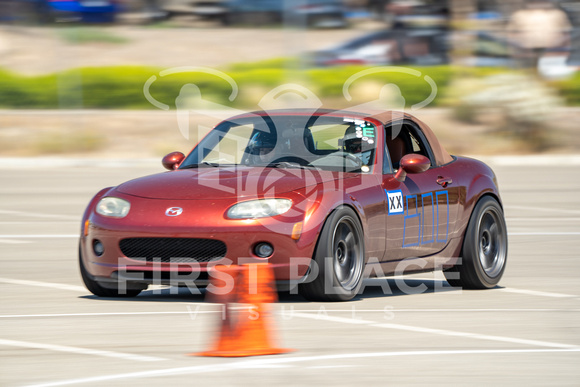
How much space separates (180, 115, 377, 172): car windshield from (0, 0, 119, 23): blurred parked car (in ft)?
107

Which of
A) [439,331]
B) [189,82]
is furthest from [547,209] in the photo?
[189,82]

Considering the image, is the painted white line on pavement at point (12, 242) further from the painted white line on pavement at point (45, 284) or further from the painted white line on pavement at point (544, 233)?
the painted white line on pavement at point (544, 233)

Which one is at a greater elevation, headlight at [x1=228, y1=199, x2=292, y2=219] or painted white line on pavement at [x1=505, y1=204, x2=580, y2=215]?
headlight at [x1=228, y1=199, x2=292, y2=219]

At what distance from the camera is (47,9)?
44469mm

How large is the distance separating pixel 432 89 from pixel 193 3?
21.6 m

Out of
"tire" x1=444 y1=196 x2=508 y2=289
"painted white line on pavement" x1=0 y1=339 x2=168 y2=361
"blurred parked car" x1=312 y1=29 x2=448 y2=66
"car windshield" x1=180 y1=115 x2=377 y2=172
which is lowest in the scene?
"blurred parked car" x1=312 y1=29 x2=448 y2=66

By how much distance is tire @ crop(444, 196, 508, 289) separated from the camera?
993 centimetres

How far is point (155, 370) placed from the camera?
609 cm

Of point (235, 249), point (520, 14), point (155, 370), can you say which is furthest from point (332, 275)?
point (520, 14)

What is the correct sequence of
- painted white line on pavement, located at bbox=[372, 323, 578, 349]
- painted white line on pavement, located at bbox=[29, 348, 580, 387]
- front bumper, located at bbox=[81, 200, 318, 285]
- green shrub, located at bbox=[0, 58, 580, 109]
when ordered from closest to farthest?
painted white line on pavement, located at bbox=[29, 348, 580, 387] → painted white line on pavement, located at bbox=[372, 323, 578, 349] → front bumper, located at bbox=[81, 200, 318, 285] → green shrub, located at bbox=[0, 58, 580, 109]

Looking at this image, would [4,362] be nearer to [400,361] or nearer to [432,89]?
[400,361]

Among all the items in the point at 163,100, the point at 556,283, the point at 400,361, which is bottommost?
the point at 163,100

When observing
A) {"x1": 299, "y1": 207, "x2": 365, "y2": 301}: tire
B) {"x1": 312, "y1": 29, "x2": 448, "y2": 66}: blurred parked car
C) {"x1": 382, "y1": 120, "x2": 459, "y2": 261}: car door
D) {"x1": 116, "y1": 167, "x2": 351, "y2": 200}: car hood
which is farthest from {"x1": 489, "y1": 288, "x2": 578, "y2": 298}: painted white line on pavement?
{"x1": 312, "y1": 29, "x2": 448, "y2": 66}: blurred parked car

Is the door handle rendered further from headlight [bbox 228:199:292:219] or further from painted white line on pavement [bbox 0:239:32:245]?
painted white line on pavement [bbox 0:239:32:245]
